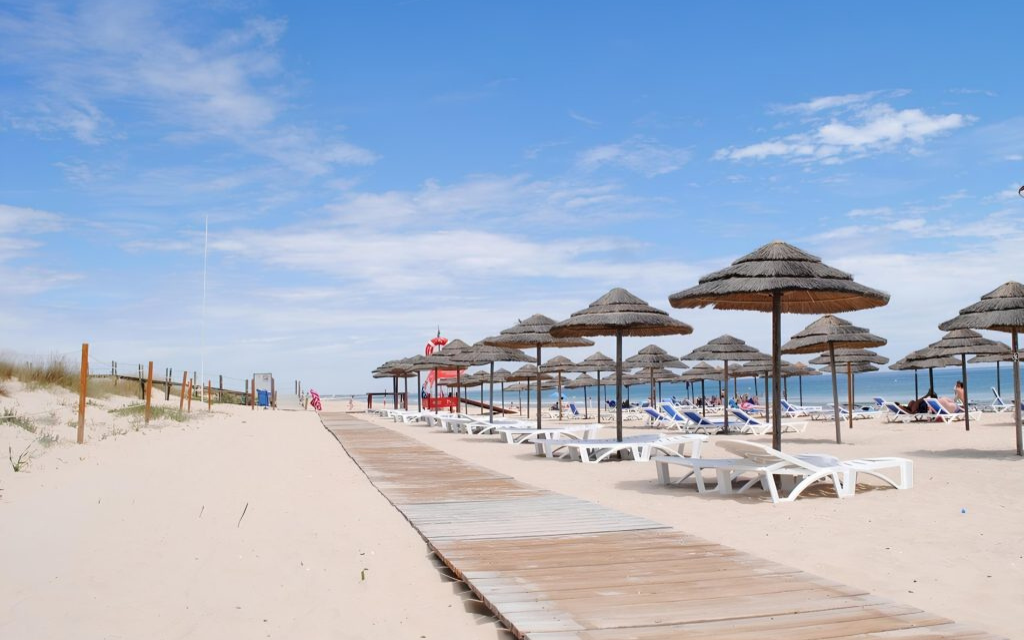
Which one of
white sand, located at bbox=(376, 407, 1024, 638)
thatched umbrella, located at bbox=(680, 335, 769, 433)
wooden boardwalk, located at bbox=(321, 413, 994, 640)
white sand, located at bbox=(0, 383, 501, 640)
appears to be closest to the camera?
wooden boardwalk, located at bbox=(321, 413, 994, 640)

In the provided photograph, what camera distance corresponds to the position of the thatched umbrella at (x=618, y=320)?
11.1m

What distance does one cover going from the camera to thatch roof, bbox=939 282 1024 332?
34.0 feet

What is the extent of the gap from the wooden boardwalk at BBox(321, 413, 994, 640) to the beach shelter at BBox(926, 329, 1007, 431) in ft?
42.1

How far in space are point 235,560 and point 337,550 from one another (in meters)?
0.62

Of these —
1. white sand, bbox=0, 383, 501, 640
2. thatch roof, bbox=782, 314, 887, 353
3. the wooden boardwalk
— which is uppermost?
thatch roof, bbox=782, 314, 887, 353

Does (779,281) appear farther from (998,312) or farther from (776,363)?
(998,312)

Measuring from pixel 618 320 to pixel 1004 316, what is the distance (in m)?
4.78

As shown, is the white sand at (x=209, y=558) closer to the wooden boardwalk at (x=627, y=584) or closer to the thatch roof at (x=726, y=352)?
the wooden boardwalk at (x=627, y=584)

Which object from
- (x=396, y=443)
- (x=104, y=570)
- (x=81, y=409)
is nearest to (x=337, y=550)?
(x=104, y=570)

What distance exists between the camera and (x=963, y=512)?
243 inches

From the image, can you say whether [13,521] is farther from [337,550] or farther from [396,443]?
[396,443]

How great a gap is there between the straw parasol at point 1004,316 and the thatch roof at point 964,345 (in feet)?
18.5

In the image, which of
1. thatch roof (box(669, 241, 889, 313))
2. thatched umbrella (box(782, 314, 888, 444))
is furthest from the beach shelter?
thatch roof (box(669, 241, 889, 313))

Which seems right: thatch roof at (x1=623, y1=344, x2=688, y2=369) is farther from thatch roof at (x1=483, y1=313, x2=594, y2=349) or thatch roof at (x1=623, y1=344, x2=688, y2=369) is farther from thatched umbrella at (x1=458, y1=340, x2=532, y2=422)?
thatch roof at (x1=483, y1=313, x2=594, y2=349)
